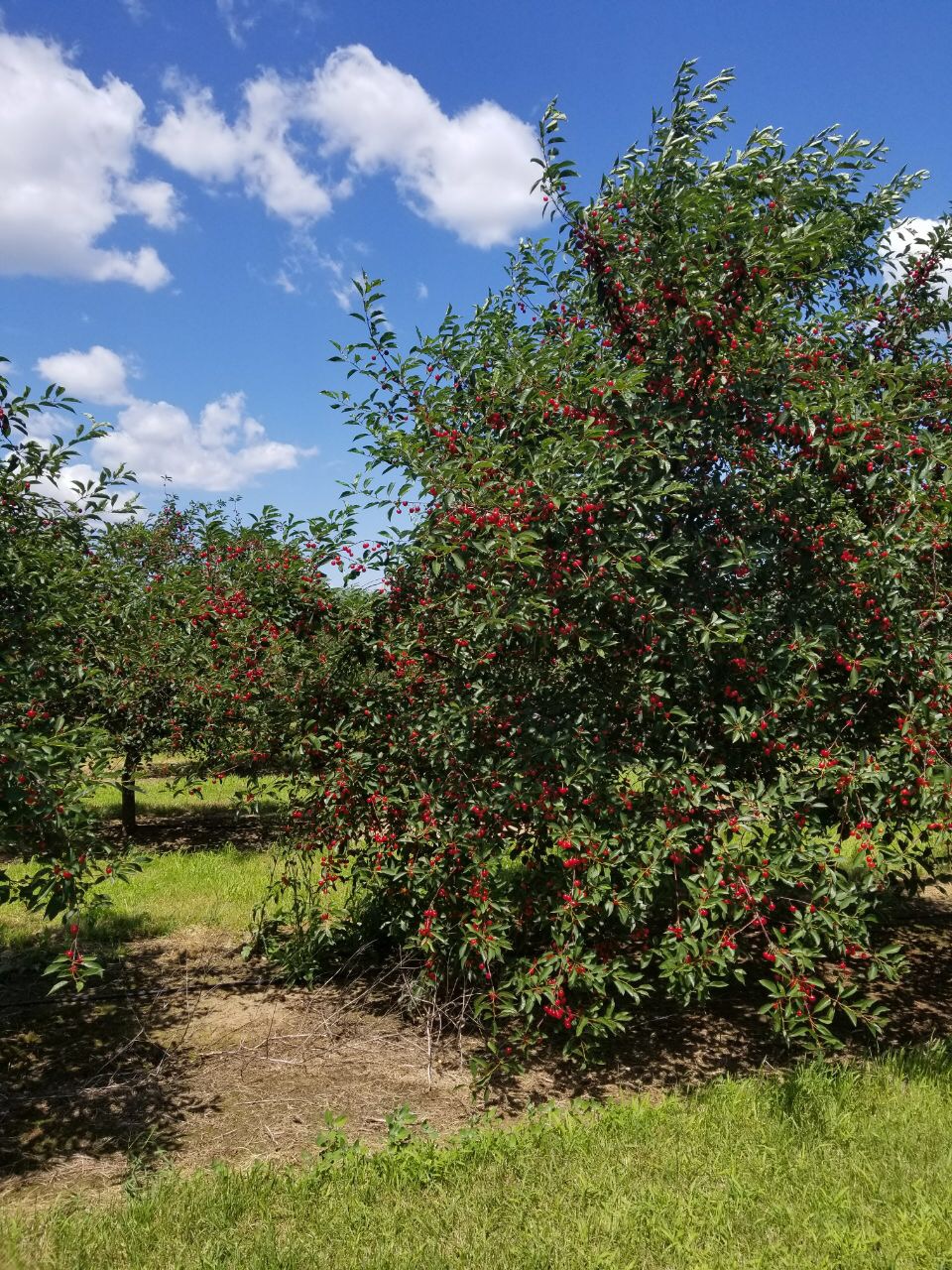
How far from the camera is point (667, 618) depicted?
192 inches

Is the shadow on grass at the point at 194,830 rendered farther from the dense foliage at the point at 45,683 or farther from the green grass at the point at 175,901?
the dense foliage at the point at 45,683

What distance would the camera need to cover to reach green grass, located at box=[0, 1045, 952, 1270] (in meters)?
3.37

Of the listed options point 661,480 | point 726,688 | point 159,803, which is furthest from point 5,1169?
point 159,803

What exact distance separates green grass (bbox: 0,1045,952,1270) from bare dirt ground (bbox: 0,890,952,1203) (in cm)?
45

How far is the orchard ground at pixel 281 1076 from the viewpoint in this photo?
4.19 metres

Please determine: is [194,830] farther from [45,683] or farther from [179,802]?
[45,683]

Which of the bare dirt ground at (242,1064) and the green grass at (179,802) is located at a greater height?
the green grass at (179,802)

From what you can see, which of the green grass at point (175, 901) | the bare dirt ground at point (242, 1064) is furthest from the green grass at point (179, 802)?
the bare dirt ground at point (242, 1064)

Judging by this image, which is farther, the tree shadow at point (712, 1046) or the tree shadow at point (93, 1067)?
the tree shadow at point (712, 1046)

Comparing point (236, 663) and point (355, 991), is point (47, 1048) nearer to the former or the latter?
point (355, 991)

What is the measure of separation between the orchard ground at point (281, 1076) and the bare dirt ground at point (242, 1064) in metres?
0.01

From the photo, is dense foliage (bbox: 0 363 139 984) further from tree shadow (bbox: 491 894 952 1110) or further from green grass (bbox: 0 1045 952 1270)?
tree shadow (bbox: 491 894 952 1110)

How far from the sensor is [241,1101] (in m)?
4.92

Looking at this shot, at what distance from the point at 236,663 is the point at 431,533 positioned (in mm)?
1888
